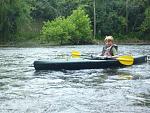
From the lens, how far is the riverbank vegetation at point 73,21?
155ft

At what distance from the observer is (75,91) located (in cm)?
1130

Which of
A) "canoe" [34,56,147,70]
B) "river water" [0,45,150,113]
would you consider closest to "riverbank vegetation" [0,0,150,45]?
"canoe" [34,56,147,70]

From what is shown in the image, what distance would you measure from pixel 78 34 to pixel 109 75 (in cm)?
3237

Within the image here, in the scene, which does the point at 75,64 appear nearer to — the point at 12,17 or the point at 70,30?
the point at 70,30

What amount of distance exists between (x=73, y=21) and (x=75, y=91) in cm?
3802

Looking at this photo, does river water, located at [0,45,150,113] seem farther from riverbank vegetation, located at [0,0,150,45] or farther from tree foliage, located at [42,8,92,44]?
riverbank vegetation, located at [0,0,150,45]

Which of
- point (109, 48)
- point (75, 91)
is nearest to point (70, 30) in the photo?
point (109, 48)

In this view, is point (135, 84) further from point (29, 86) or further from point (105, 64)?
point (105, 64)

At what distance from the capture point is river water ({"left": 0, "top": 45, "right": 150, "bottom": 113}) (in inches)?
357

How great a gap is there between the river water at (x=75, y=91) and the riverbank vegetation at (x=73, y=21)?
101 feet

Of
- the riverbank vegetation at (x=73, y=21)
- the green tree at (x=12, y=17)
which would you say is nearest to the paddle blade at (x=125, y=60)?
the riverbank vegetation at (x=73, y=21)

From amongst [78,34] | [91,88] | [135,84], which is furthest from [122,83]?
[78,34]

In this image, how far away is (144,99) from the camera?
988 centimetres

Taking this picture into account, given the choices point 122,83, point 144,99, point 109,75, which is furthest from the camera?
point 109,75
